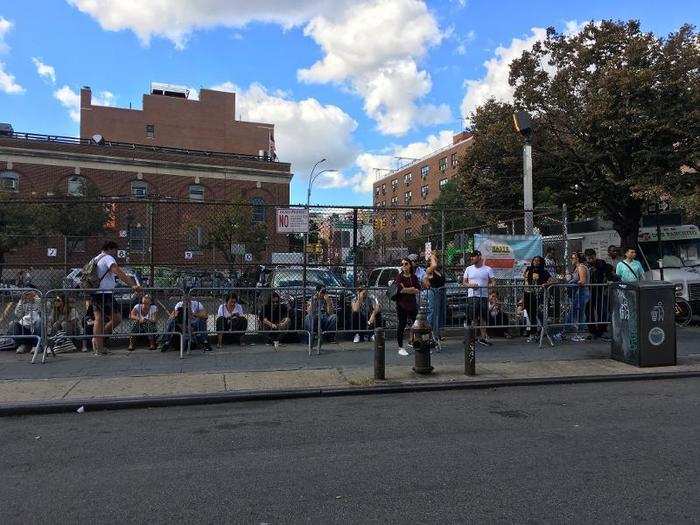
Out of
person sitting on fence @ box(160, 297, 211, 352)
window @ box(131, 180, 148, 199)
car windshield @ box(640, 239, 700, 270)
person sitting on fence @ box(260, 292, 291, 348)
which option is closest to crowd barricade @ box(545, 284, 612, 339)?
→ person sitting on fence @ box(260, 292, 291, 348)

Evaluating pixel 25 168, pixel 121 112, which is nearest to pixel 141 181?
pixel 25 168

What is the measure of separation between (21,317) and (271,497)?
25.0 ft

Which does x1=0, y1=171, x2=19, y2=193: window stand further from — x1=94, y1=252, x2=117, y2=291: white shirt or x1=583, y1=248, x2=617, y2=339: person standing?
x1=583, y1=248, x2=617, y2=339: person standing

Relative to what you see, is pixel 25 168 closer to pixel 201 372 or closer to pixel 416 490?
pixel 201 372

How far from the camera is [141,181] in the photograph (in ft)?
158

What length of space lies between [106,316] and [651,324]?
29.1ft

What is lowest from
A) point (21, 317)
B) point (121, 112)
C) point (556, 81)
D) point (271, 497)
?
point (271, 497)

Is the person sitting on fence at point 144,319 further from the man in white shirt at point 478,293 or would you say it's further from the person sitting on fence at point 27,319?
the man in white shirt at point 478,293

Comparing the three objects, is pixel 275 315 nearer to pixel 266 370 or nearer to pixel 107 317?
pixel 266 370

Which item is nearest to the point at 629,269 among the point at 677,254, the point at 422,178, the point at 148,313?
the point at 677,254

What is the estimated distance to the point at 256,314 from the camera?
10.3 meters

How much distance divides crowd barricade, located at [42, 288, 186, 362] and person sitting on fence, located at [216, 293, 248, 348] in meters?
0.75

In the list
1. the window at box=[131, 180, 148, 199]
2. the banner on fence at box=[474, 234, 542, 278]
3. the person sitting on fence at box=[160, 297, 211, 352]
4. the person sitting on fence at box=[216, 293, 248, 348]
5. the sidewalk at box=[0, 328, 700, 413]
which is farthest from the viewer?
the window at box=[131, 180, 148, 199]

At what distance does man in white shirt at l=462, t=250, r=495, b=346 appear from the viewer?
10.5 m
